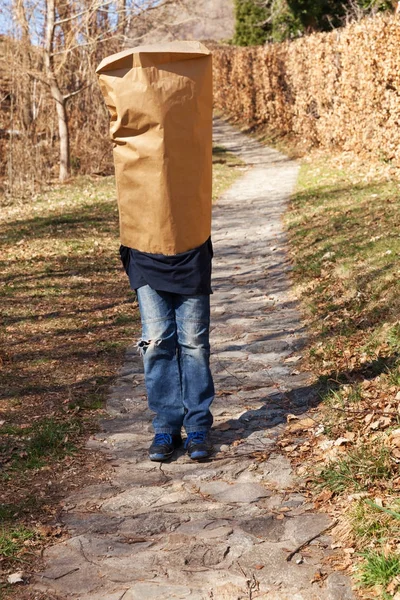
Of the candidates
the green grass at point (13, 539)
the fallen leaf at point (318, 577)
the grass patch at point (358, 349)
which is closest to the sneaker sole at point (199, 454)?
the grass patch at point (358, 349)

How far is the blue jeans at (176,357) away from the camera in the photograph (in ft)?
15.0

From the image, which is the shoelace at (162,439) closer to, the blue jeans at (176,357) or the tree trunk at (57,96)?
the blue jeans at (176,357)

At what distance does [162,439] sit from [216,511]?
79 cm

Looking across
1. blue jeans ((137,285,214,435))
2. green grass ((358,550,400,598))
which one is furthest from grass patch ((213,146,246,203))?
green grass ((358,550,400,598))

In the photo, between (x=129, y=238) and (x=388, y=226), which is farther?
(x=388, y=226)

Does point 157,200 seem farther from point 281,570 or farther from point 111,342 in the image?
point 111,342

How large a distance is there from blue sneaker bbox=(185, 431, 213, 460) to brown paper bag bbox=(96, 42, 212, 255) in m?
1.11

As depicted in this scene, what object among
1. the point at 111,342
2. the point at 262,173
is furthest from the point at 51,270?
the point at 262,173

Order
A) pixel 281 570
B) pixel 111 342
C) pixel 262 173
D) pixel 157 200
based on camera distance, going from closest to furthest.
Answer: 1. pixel 281 570
2. pixel 157 200
3. pixel 111 342
4. pixel 262 173

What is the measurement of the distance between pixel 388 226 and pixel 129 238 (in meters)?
5.64

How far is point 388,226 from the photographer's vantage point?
9.47 m

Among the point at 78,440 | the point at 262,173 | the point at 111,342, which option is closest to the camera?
the point at 78,440

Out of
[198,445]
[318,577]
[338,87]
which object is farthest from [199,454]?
[338,87]

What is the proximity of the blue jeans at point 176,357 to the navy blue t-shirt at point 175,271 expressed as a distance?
78 millimetres
